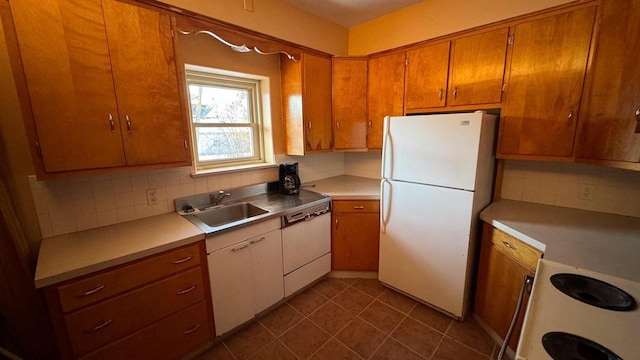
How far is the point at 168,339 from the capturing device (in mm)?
1495

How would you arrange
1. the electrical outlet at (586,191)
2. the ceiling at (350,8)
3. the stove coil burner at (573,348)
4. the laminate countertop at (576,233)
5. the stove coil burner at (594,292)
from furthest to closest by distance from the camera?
the ceiling at (350,8) < the electrical outlet at (586,191) < the laminate countertop at (576,233) < the stove coil burner at (594,292) < the stove coil burner at (573,348)

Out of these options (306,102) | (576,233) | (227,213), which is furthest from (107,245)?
(576,233)

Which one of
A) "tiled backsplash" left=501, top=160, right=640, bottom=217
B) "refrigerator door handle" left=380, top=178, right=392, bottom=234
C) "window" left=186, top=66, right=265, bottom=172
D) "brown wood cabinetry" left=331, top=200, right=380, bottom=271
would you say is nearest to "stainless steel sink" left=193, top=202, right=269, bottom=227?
"window" left=186, top=66, right=265, bottom=172

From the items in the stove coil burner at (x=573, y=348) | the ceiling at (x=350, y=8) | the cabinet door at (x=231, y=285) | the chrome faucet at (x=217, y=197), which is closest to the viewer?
the stove coil burner at (x=573, y=348)

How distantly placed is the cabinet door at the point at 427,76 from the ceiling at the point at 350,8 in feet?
1.77

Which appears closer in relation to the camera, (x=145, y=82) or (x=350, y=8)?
(x=145, y=82)

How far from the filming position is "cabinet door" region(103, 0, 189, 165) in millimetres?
1390

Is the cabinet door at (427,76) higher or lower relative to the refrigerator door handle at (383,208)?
higher

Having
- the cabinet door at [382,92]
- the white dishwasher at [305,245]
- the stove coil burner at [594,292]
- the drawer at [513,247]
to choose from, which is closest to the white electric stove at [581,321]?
the stove coil burner at [594,292]

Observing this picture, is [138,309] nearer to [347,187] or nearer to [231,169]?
[231,169]

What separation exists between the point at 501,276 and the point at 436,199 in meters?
0.64

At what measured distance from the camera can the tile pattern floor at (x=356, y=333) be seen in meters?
1.69

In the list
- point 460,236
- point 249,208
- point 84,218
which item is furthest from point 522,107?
point 84,218

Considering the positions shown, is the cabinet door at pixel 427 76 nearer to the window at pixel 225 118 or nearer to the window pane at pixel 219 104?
the window at pixel 225 118
